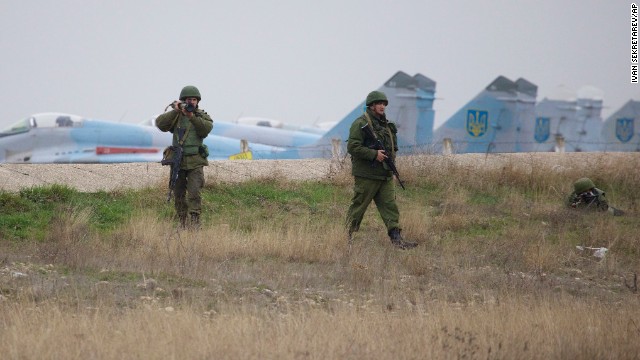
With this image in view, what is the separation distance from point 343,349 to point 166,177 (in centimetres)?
950

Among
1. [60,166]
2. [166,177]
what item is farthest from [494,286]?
[60,166]

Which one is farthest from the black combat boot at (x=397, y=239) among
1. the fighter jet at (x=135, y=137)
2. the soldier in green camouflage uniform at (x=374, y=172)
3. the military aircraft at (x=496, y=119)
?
the military aircraft at (x=496, y=119)

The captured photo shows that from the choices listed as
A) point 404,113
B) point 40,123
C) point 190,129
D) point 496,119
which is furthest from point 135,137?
point 190,129

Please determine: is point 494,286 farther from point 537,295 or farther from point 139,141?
point 139,141

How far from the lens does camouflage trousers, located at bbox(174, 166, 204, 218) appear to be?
1220cm

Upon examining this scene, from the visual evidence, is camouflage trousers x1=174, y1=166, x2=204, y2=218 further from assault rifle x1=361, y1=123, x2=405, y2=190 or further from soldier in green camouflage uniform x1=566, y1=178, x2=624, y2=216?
soldier in green camouflage uniform x1=566, y1=178, x2=624, y2=216

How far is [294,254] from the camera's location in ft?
35.0

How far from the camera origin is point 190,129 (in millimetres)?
12281

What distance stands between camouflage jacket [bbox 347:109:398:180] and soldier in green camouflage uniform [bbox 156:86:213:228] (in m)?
1.89

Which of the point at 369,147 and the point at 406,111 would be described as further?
the point at 406,111

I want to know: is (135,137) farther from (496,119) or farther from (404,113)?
(496,119)

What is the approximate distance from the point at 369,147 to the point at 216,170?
5892 millimetres

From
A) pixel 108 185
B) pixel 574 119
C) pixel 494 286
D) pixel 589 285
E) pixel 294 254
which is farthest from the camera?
pixel 574 119

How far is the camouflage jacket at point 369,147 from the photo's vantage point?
11492 millimetres
